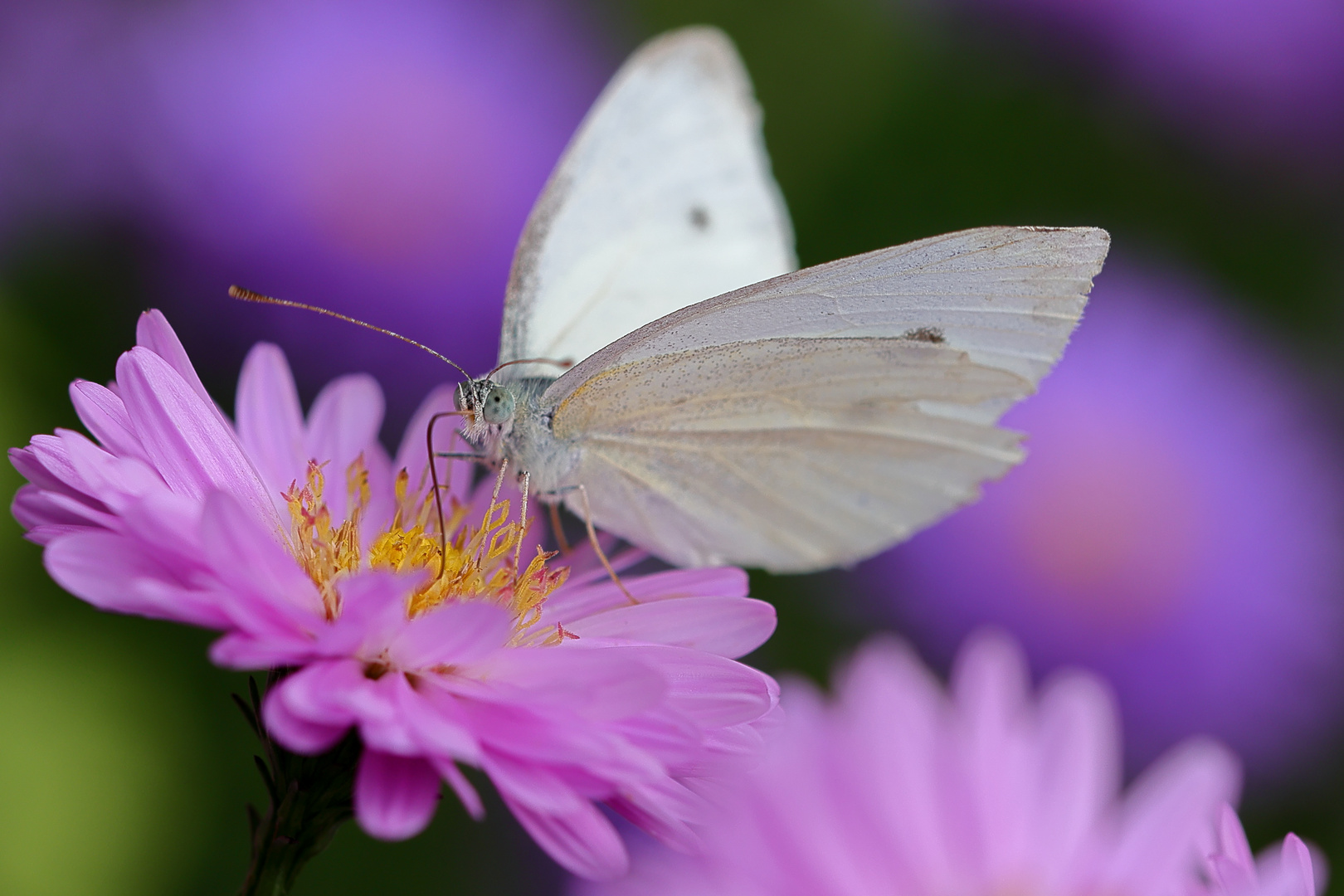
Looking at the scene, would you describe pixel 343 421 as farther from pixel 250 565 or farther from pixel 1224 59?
pixel 1224 59

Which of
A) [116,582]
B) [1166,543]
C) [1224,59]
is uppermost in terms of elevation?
[1224,59]

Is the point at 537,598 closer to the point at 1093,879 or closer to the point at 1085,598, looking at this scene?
the point at 1093,879

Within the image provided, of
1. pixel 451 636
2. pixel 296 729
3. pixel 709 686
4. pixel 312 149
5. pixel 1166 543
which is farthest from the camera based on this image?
pixel 1166 543

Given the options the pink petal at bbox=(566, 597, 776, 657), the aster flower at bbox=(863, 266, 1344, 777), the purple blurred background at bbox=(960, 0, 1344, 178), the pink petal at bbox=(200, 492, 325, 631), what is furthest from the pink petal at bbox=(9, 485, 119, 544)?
the purple blurred background at bbox=(960, 0, 1344, 178)

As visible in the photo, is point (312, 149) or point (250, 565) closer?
point (250, 565)

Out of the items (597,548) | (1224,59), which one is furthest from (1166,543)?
(597,548)

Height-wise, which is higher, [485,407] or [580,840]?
[485,407]

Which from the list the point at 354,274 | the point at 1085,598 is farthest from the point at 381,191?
the point at 1085,598
